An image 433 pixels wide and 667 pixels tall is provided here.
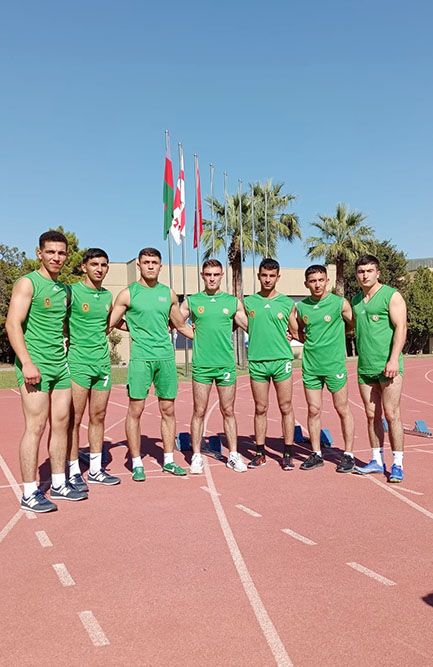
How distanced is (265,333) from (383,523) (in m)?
2.57

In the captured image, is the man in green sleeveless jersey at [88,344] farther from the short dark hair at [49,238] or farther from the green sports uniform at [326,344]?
the green sports uniform at [326,344]

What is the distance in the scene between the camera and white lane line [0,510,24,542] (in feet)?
15.1

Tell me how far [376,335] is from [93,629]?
410cm

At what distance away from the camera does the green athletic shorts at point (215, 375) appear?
22.0ft

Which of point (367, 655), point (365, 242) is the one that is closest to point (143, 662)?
point (367, 655)

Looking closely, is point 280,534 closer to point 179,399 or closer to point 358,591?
point 358,591

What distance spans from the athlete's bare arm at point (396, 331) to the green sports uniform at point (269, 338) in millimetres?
1127

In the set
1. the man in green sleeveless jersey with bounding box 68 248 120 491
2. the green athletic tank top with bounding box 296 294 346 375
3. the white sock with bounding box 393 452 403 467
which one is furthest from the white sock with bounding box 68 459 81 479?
the white sock with bounding box 393 452 403 467

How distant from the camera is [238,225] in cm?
3030

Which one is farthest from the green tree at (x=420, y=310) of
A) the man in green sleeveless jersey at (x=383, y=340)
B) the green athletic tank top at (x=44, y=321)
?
the green athletic tank top at (x=44, y=321)

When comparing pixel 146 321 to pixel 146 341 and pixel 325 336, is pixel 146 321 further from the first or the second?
pixel 325 336

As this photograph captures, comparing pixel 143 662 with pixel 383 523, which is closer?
pixel 143 662

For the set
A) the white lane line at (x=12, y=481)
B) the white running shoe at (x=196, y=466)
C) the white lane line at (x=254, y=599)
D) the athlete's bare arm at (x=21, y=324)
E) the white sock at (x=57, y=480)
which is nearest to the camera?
the white lane line at (x=254, y=599)

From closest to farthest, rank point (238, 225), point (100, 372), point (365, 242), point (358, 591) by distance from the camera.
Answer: point (358, 591) → point (100, 372) → point (238, 225) → point (365, 242)
